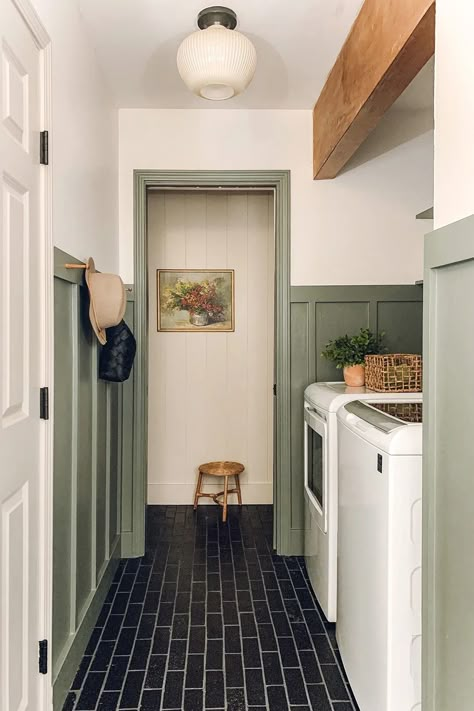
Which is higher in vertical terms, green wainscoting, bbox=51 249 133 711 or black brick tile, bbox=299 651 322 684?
green wainscoting, bbox=51 249 133 711

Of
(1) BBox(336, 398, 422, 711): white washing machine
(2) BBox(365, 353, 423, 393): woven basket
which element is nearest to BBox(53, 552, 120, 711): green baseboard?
(1) BBox(336, 398, 422, 711): white washing machine

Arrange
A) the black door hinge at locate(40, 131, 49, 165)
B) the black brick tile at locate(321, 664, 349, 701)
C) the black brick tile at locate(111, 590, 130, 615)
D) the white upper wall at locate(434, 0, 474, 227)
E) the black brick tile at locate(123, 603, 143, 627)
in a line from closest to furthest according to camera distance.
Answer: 1. the white upper wall at locate(434, 0, 474, 227)
2. the black door hinge at locate(40, 131, 49, 165)
3. the black brick tile at locate(321, 664, 349, 701)
4. the black brick tile at locate(123, 603, 143, 627)
5. the black brick tile at locate(111, 590, 130, 615)

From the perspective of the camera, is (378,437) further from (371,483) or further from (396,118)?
(396,118)

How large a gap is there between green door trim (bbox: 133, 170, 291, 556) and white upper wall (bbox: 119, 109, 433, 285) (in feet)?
0.15

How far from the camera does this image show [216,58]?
2.05 m

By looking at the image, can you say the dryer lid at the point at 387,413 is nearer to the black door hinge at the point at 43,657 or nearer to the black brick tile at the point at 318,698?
the black brick tile at the point at 318,698

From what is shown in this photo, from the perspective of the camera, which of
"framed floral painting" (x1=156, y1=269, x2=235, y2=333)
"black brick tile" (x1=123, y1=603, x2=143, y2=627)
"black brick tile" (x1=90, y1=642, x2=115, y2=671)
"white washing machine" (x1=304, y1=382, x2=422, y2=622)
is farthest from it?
"framed floral painting" (x1=156, y1=269, x2=235, y2=333)

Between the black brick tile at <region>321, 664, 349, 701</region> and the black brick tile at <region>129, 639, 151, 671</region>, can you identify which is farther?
the black brick tile at <region>129, 639, 151, 671</region>

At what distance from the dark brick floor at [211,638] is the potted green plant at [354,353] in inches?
44.2

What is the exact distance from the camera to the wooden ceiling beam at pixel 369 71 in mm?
1597

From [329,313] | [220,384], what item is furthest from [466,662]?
[220,384]

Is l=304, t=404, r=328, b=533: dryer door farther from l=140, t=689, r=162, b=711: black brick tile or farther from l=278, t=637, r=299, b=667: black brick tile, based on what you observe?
l=140, t=689, r=162, b=711: black brick tile

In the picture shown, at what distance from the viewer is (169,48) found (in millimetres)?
2473

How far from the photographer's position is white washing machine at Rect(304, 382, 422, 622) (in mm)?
2322
